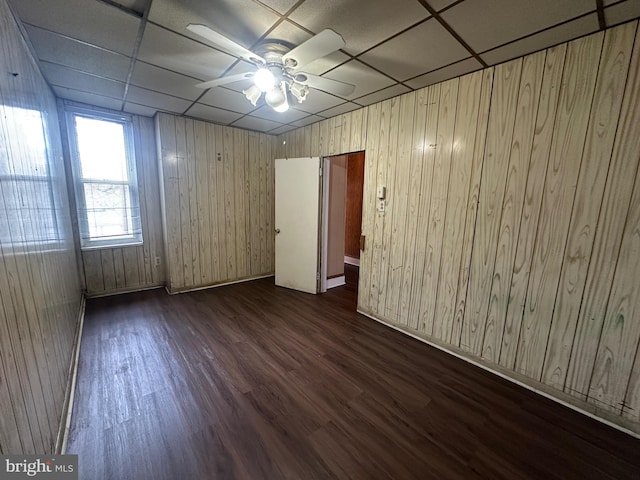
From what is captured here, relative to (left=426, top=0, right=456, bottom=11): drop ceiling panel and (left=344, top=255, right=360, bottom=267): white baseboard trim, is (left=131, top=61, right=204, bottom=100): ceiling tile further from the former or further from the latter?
(left=344, top=255, right=360, bottom=267): white baseboard trim

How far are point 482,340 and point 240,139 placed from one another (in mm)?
4140

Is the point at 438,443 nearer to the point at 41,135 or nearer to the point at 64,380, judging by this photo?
the point at 64,380

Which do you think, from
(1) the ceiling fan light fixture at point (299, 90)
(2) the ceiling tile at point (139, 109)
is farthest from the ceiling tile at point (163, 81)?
(1) the ceiling fan light fixture at point (299, 90)

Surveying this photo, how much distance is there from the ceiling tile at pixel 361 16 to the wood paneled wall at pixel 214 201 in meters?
2.72

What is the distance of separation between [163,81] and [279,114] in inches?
52.3

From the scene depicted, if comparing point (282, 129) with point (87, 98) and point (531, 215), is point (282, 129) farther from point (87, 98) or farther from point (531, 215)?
point (531, 215)

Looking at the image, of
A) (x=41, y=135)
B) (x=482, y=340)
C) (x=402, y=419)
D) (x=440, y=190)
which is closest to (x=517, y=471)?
(x=402, y=419)

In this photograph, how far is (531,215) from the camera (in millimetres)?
1929

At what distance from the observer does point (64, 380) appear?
174cm

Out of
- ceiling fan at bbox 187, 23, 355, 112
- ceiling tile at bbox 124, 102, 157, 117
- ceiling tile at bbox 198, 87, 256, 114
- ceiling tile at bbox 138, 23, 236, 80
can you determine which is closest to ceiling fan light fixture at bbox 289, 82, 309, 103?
ceiling fan at bbox 187, 23, 355, 112

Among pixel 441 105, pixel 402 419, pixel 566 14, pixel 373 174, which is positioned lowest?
pixel 402 419

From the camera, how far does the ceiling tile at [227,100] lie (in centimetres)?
263

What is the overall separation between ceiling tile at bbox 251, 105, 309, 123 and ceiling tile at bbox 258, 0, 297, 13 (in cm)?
164

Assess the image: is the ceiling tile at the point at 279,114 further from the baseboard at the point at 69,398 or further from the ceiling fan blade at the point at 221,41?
the baseboard at the point at 69,398
